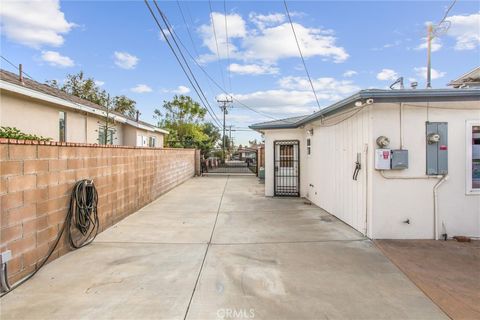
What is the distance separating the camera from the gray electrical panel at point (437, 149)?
5469mm

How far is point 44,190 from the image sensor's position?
4188 millimetres

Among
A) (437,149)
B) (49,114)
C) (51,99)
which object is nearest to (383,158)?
(437,149)

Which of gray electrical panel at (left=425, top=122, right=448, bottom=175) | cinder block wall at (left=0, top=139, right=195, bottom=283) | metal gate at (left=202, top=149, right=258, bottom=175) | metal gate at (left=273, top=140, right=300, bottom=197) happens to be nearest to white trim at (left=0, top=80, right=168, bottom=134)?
cinder block wall at (left=0, top=139, right=195, bottom=283)

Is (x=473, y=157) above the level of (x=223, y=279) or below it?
above

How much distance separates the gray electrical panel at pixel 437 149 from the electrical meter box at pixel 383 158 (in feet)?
2.65

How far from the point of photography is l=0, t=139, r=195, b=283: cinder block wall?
3494mm

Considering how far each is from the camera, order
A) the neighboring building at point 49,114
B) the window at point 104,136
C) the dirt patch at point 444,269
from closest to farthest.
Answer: the dirt patch at point 444,269 → the neighboring building at point 49,114 → the window at point 104,136

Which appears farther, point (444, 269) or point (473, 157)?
point (473, 157)

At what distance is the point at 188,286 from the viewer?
351cm

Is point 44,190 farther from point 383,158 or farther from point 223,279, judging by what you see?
point 383,158

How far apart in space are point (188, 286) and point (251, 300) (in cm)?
77

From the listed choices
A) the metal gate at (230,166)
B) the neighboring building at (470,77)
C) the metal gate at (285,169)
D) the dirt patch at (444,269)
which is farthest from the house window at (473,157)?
the metal gate at (230,166)

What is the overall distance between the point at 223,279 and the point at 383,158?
342cm
